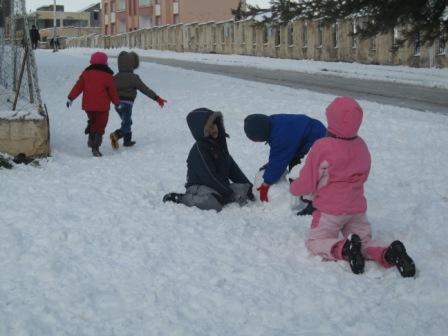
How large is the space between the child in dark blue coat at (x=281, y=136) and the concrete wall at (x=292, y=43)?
41.8ft

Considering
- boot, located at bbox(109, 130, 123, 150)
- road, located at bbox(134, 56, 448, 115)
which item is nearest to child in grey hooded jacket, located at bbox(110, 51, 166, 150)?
boot, located at bbox(109, 130, 123, 150)

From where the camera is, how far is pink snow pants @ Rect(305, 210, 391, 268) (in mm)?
4438

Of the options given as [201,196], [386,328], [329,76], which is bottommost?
[386,328]

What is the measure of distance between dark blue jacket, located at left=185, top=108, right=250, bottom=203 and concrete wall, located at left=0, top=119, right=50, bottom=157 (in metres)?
2.74

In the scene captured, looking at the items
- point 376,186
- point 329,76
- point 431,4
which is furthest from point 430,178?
point 329,76

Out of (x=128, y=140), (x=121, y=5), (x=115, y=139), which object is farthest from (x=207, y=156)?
(x=121, y=5)

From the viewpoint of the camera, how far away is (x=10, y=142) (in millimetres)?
7980

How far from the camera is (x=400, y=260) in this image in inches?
165

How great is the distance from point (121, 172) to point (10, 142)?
143 cm

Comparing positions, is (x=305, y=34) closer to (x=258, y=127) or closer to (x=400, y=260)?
(x=258, y=127)

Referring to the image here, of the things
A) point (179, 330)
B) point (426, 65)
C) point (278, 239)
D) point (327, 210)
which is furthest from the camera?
point (426, 65)

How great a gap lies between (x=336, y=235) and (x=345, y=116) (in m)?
0.85

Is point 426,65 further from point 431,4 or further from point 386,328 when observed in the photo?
point 386,328

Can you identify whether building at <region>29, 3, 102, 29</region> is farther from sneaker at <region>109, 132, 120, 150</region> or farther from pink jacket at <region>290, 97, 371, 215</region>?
pink jacket at <region>290, 97, 371, 215</region>
